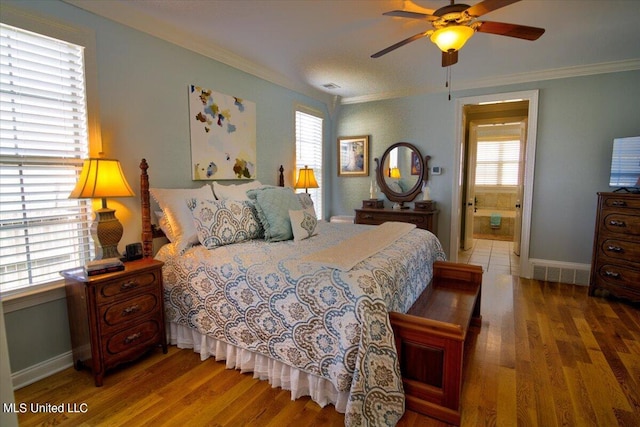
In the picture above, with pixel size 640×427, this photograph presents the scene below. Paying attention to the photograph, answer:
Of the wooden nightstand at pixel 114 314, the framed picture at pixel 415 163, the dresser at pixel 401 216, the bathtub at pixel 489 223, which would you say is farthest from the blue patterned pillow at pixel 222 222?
the bathtub at pixel 489 223

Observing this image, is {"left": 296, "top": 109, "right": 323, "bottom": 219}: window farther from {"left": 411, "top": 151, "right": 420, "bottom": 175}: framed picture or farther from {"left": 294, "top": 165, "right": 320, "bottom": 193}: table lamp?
{"left": 411, "top": 151, "right": 420, "bottom": 175}: framed picture

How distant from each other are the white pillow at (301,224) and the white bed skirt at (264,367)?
3.17ft

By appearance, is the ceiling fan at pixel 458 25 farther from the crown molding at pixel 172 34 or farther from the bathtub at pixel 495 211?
the bathtub at pixel 495 211

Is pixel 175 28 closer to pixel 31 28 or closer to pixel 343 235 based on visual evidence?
pixel 31 28

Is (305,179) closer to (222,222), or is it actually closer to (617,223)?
(222,222)

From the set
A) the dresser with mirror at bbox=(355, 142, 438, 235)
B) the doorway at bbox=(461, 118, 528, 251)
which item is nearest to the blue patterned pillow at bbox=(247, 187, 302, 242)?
the dresser with mirror at bbox=(355, 142, 438, 235)

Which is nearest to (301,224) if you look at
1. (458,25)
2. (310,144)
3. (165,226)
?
(165,226)

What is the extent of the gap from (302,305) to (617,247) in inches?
135

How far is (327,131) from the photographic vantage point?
5.14 m

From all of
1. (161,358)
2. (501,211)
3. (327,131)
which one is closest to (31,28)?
(161,358)

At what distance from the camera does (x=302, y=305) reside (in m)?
1.81

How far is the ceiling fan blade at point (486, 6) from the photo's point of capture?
178 centimetres

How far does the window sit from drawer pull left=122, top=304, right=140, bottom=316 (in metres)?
2.73

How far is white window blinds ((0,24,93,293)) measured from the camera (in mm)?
1929
